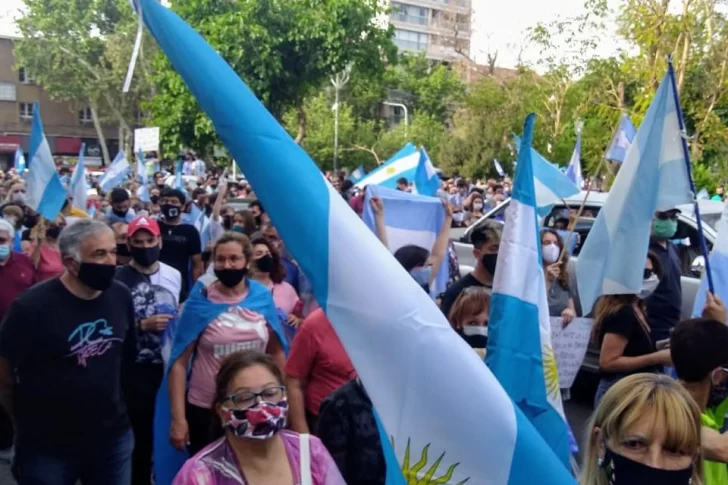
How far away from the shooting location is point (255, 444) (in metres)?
2.77

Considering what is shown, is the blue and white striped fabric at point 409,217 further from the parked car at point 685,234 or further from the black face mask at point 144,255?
the black face mask at point 144,255

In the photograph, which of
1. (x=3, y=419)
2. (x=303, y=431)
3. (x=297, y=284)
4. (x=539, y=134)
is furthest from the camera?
(x=539, y=134)

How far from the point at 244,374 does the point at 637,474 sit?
3.83 feet

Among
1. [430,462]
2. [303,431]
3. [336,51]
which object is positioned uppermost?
[336,51]

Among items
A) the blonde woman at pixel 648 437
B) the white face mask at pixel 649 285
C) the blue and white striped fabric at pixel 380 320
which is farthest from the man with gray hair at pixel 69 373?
the white face mask at pixel 649 285

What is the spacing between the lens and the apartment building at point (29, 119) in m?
63.1

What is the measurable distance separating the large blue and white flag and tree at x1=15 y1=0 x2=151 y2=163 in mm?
41296

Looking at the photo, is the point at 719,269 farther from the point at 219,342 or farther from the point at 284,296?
the point at 284,296

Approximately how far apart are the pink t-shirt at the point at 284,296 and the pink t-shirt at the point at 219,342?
3.80ft

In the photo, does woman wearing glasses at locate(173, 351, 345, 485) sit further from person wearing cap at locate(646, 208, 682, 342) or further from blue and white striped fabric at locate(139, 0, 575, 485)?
person wearing cap at locate(646, 208, 682, 342)

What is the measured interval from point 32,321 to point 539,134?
26.9 m

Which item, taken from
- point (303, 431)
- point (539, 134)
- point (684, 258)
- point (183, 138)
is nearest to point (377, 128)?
point (539, 134)

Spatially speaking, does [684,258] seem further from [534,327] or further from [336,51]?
[336,51]

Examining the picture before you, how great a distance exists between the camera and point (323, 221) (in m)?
2.17
